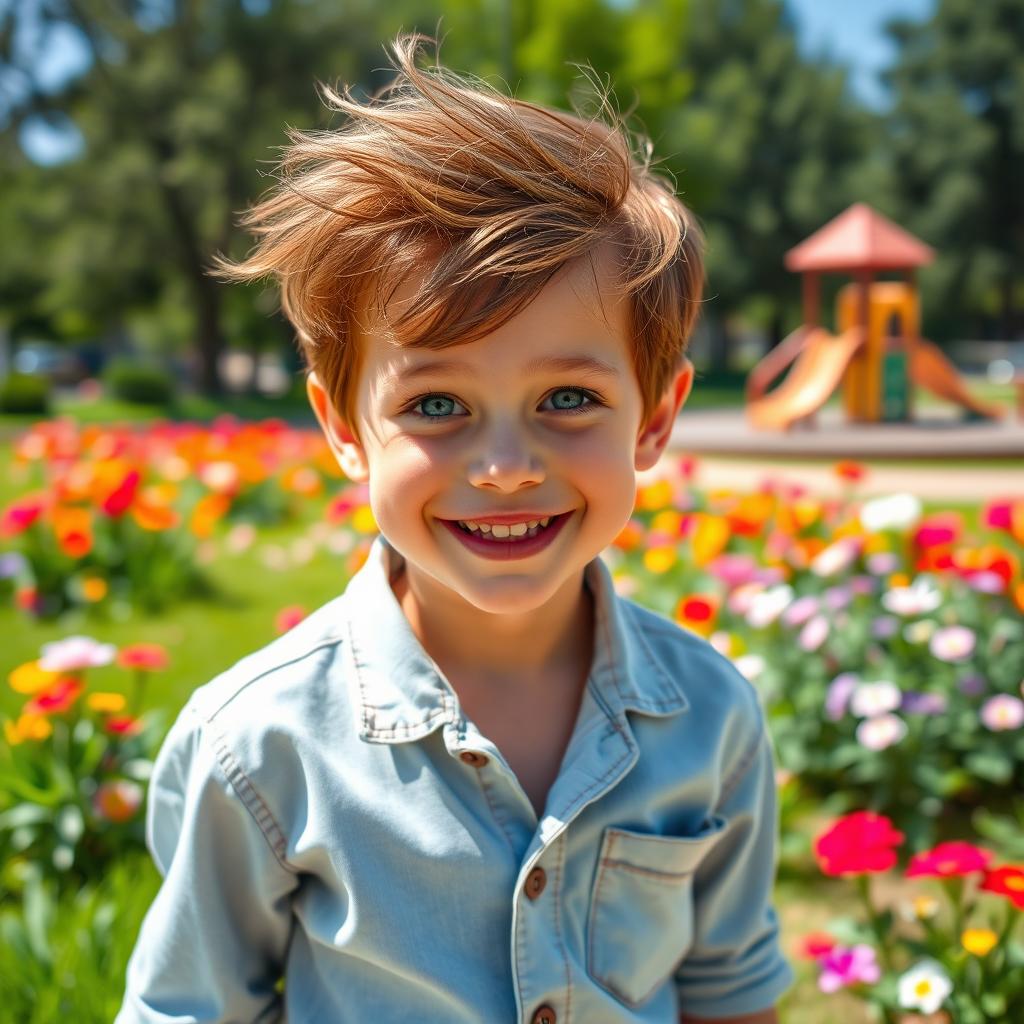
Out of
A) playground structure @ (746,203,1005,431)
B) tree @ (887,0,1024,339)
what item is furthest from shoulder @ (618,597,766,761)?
tree @ (887,0,1024,339)

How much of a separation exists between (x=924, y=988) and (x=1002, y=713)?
115 cm

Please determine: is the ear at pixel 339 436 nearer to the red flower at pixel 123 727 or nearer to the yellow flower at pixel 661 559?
the red flower at pixel 123 727

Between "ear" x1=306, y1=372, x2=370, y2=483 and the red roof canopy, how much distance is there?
1335cm

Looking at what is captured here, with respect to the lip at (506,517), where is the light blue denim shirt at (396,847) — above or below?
below

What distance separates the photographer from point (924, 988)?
2010mm

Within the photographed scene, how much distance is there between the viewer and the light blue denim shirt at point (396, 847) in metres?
1.35

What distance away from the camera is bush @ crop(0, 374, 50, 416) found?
61.6 feet

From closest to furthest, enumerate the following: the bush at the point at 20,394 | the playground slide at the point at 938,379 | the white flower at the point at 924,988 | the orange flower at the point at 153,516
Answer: the white flower at the point at 924,988 < the orange flower at the point at 153,516 < the playground slide at the point at 938,379 < the bush at the point at 20,394

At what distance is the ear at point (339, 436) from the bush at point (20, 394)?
747 inches

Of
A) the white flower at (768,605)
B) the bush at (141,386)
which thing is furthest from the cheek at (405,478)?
the bush at (141,386)

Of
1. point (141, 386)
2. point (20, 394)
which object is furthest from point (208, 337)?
point (20, 394)

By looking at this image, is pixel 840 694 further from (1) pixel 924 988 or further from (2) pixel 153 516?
(2) pixel 153 516

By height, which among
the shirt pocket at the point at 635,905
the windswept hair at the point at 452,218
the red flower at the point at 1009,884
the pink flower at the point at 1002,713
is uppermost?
the windswept hair at the point at 452,218

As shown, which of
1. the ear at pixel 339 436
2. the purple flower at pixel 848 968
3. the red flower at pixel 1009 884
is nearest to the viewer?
the ear at pixel 339 436
